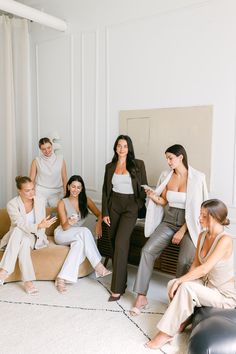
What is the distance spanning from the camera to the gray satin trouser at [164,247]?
311 cm

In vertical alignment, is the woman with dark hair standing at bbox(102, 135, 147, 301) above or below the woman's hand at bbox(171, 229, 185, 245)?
above

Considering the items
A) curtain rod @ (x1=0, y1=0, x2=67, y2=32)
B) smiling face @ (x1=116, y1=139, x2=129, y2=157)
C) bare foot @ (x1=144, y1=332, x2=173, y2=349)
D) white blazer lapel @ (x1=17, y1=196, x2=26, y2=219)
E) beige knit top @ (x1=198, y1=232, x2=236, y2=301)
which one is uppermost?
curtain rod @ (x1=0, y1=0, x2=67, y2=32)

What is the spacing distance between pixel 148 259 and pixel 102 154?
185cm

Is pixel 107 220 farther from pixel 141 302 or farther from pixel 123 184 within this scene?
pixel 141 302

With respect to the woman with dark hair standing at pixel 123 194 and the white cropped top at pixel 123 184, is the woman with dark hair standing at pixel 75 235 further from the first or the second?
the white cropped top at pixel 123 184

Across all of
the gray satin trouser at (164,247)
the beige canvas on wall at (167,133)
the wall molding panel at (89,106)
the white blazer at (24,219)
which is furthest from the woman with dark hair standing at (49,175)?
the gray satin trouser at (164,247)

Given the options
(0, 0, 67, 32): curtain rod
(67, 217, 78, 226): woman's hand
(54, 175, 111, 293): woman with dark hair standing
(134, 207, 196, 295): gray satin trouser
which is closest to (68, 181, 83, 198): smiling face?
(54, 175, 111, 293): woman with dark hair standing

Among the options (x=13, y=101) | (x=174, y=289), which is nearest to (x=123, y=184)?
(x=174, y=289)

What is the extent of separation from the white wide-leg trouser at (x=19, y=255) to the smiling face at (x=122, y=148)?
1.31 metres

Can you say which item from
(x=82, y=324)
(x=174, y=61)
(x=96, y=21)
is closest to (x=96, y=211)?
(x=82, y=324)

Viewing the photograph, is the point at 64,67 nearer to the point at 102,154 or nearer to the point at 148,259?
the point at 102,154

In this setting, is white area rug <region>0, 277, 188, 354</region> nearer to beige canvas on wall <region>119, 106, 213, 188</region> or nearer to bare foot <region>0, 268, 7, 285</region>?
bare foot <region>0, 268, 7, 285</region>

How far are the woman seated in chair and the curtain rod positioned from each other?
335cm

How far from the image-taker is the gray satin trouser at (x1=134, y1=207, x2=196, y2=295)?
→ 10.2 feet
